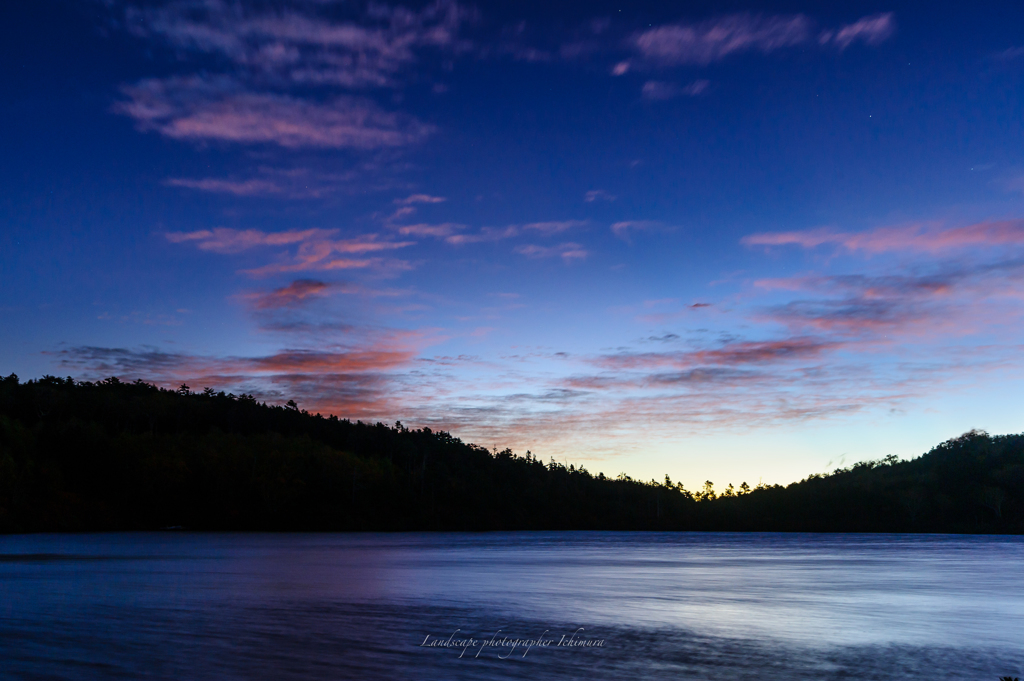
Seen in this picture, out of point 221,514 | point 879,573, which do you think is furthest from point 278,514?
point 879,573

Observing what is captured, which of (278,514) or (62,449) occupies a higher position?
(62,449)

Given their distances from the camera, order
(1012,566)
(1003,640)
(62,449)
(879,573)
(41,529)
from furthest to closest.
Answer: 1. (62,449)
2. (41,529)
3. (1012,566)
4. (879,573)
5. (1003,640)

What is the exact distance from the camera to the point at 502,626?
23.5m

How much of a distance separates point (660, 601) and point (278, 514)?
173m

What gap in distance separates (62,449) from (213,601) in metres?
177

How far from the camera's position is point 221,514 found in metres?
178

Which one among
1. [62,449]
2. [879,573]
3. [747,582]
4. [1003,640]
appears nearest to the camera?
[1003,640]

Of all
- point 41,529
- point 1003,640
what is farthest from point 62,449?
point 1003,640

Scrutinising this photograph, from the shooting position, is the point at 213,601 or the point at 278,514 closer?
the point at 213,601

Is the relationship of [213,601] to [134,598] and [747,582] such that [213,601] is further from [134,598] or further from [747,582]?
[747,582]

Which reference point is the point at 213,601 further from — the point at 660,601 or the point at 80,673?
the point at 660,601

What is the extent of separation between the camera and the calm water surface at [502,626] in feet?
56.5

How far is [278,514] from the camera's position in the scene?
18738cm

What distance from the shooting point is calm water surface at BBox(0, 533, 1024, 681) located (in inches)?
679
